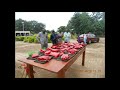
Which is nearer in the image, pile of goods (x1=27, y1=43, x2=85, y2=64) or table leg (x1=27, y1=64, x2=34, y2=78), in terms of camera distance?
pile of goods (x1=27, y1=43, x2=85, y2=64)

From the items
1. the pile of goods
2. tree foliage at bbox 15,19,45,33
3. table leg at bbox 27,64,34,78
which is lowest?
table leg at bbox 27,64,34,78

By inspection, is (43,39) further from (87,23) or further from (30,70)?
(87,23)

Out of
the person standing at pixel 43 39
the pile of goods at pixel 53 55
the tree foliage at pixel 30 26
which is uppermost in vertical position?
the tree foliage at pixel 30 26

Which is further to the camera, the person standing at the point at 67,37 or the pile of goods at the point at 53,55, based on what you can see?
the person standing at the point at 67,37

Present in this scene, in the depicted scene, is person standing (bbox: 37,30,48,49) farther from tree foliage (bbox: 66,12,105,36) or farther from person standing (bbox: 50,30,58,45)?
tree foliage (bbox: 66,12,105,36)

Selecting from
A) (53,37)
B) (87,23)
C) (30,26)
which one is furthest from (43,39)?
(87,23)

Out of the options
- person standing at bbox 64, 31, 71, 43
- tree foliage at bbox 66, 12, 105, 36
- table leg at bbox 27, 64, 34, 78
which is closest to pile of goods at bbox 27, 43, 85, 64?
table leg at bbox 27, 64, 34, 78

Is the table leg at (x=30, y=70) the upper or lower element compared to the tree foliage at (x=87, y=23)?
lower

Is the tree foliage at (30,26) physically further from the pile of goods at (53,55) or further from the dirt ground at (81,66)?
the pile of goods at (53,55)

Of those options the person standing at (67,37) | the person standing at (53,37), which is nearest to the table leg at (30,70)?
the person standing at (53,37)
